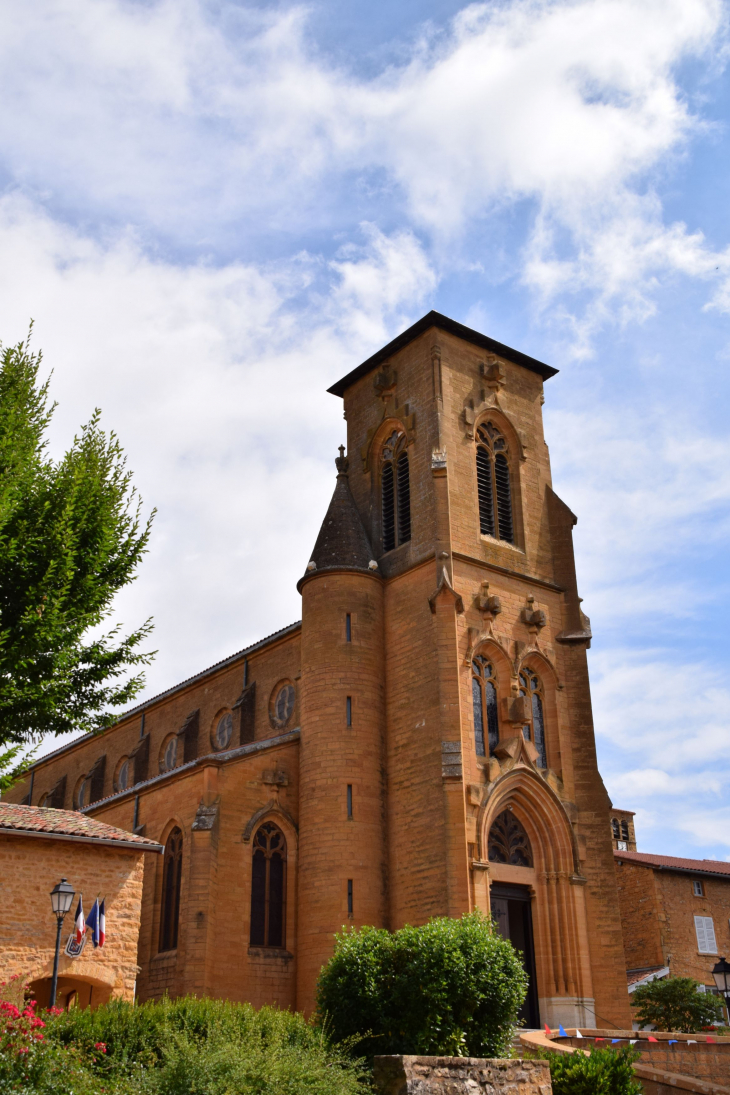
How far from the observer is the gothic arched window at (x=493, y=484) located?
30875 millimetres

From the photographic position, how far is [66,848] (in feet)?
67.2

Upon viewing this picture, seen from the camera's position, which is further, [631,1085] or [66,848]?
[66,848]

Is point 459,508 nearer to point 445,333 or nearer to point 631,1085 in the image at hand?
point 445,333

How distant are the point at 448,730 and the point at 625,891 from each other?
52.1 ft

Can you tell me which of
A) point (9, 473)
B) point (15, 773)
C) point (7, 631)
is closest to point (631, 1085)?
point (15, 773)

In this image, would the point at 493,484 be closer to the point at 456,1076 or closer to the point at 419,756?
the point at 419,756

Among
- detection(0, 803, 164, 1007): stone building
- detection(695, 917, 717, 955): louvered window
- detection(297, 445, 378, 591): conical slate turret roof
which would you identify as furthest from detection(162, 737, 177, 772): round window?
detection(695, 917, 717, 955): louvered window

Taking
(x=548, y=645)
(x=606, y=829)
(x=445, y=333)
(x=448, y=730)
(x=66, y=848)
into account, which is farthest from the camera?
(x=445, y=333)

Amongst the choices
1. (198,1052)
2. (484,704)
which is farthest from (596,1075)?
(484,704)

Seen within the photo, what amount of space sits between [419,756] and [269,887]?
5035 millimetres


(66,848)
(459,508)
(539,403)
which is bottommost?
(66,848)

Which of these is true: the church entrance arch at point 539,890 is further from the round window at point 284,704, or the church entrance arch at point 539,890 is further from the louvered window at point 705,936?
the louvered window at point 705,936

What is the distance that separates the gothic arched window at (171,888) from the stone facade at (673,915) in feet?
59.2

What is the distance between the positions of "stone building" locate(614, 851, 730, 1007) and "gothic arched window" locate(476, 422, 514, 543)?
47.5 ft
